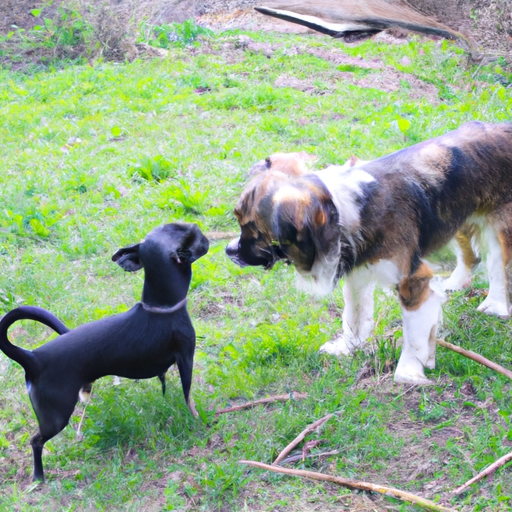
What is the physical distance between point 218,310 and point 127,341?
1626 mm

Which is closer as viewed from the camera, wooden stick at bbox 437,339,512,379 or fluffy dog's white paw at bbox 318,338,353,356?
wooden stick at bbox 437,339,512,379

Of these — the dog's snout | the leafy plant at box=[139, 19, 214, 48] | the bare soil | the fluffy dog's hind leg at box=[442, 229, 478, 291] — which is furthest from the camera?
the leafy plant at box=[139, 19, 214, 48]

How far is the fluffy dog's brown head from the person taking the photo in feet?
11.4

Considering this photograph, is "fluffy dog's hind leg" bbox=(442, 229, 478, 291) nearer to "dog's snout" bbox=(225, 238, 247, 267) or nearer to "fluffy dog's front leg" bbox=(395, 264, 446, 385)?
"fluffy dog's front leg" bbox=(395, 264, 446, 385)

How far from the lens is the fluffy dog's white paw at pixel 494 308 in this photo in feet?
15.2

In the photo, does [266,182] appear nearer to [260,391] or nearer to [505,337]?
[260,391]

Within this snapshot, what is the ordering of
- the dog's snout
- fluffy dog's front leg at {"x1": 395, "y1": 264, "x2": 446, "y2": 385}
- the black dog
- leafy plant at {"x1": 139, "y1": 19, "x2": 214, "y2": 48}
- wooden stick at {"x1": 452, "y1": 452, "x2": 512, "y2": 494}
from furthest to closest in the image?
leafy plant at {"x1": 139, "y1": 19, "x2": 214, "y2": 48}
fluffy dog's front leg at {"x1": 395, "y1": 264, "x2": 446, "y2": 385}
the dog's snout
the black dog
wooden stick at {"x1": 452, "y1": 452, "x2": 512, "y2": 494}

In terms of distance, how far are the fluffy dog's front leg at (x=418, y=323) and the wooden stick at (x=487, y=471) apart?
784mm

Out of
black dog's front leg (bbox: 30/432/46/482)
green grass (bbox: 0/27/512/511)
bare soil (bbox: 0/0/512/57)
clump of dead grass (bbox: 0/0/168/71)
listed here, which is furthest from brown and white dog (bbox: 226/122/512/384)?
clump of dead grass (bbox: 0/0/168/71)

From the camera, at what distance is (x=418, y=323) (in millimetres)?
3971

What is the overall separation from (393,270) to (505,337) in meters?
1.03

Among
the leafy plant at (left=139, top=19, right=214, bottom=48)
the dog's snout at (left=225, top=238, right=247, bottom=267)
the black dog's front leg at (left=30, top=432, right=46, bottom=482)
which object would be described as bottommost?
the black dog's front leg at (left=30, top=432, right=46, bottom=482)

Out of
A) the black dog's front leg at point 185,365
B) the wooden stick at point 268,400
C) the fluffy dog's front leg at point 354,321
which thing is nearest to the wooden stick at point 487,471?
the wooden stick at point 268,400

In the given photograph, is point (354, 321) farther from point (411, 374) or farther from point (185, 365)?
point (185, 365)
